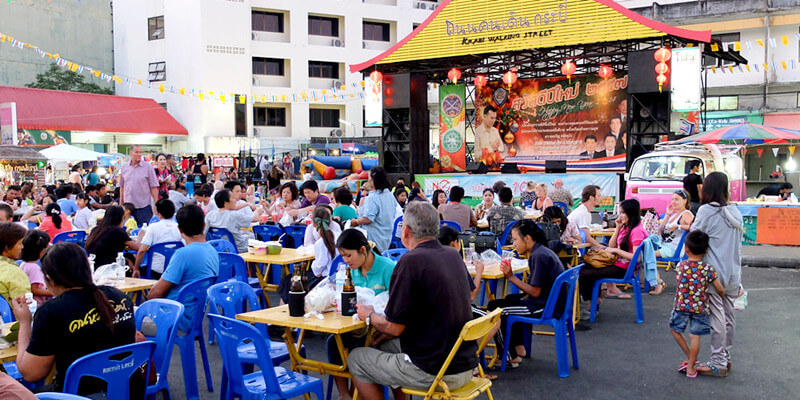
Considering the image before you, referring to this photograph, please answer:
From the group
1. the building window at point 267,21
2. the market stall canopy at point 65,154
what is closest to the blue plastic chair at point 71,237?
the market stall canopy at point 65,154

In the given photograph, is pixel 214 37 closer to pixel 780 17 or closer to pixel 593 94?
pixel 593 94

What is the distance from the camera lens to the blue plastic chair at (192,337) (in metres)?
4.65

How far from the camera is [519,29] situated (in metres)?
18.0

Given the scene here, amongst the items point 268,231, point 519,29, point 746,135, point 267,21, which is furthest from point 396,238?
point 267,21

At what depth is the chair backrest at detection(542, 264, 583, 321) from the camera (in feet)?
16.9

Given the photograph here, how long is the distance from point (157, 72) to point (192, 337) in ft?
102

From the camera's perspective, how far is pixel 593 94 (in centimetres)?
2088

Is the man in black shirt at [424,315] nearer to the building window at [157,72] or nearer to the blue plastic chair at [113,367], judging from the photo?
the blue plastic chair at [113,367]

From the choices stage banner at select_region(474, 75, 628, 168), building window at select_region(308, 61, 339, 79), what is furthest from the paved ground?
building window at select_region(308, 61, 339, 79)

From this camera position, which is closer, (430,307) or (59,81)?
(430,307)

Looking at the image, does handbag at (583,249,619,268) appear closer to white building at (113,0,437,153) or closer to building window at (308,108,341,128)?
white building at (113,0,437,153)

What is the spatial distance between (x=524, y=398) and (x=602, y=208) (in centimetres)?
1276

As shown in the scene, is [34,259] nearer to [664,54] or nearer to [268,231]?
[268,231]

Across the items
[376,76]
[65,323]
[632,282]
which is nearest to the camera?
[65,323]
